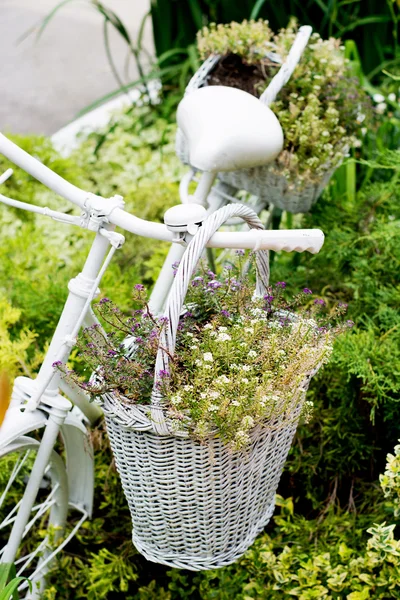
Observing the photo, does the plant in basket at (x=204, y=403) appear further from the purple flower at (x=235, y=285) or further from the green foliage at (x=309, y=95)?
the green foliage at (x=309, y=95)

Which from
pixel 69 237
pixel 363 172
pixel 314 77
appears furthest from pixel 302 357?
pixel 69 237

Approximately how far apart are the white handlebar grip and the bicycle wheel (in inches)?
28.9

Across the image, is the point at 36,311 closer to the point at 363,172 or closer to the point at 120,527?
the point at 120,527

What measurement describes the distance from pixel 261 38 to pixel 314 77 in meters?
0.21

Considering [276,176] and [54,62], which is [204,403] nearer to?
[276,176]

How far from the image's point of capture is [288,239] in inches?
56.1

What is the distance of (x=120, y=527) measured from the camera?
2191 millimetres

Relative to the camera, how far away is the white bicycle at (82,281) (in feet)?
4.72

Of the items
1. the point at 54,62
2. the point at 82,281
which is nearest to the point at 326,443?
the point at 82,281

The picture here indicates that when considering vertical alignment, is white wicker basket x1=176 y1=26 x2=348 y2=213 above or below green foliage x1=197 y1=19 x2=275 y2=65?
below

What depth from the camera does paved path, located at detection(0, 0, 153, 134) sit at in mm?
4691

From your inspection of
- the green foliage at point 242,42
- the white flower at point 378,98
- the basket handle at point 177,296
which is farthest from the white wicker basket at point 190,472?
the white flower at point 378,98

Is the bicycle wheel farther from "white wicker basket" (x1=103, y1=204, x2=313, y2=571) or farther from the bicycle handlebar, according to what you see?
the bicycle handlebar

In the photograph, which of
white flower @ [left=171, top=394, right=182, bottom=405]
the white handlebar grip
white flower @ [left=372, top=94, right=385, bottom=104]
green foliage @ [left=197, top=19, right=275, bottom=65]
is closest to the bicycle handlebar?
the white handlebar grip
